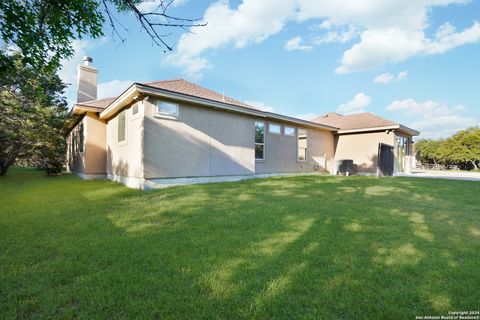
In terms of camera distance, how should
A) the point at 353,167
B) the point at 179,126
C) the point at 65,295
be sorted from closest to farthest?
the point at 65,295, the point at 179,126, the point at 353,167

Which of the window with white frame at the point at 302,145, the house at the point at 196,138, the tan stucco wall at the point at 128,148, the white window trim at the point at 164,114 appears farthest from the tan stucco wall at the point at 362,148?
the tan stucco wall at the point at 128,148

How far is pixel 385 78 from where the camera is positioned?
21.6 meters

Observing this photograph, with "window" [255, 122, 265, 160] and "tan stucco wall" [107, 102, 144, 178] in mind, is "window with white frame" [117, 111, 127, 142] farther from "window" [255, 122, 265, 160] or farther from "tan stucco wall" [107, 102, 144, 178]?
"window" [255, 122, 265, 160]

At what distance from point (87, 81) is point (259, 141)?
10667mm

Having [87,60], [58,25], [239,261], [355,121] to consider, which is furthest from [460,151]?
[58,25]

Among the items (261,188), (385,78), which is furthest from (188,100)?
(385,78)

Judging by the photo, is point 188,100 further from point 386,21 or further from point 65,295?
point 386,21

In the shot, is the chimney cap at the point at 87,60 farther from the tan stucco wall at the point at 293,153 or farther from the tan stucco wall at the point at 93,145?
the tan stucco wall at the point at 293,153

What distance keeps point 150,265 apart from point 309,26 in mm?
12762

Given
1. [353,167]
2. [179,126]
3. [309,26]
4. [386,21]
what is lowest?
[353,167]

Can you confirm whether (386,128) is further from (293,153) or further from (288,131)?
(288,131)

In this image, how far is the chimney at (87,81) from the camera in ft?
45.5

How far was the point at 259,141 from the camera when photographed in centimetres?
1152

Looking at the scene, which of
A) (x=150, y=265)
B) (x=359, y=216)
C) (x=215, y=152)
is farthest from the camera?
(x=215, y=152)
